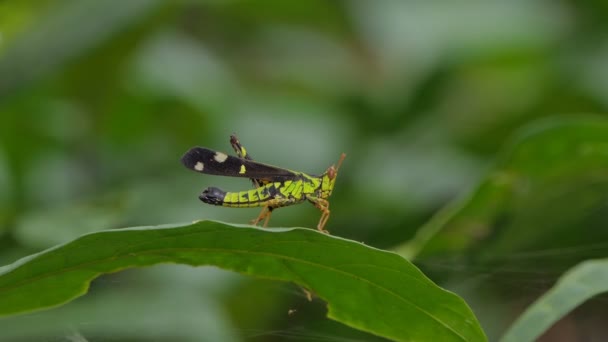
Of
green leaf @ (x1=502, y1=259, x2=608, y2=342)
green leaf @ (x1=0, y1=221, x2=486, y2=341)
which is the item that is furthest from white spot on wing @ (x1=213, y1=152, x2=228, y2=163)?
green leaf @ (x1=502, y1=259, x2=608, y2=342)

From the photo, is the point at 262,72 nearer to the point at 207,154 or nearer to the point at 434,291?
the point at 207,154

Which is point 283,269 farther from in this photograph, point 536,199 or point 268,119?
point 268,119

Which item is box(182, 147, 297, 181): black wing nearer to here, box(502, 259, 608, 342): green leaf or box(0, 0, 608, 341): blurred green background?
box(0, 0, 608, 341): blurred green background

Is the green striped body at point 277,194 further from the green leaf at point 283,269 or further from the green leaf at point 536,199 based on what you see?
the green leaf at point 536,199

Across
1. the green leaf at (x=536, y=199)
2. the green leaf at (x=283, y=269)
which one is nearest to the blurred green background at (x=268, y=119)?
the green leaf at (x=536, y=199)

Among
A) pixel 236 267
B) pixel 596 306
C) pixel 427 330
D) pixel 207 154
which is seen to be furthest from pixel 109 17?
pixel 596 306

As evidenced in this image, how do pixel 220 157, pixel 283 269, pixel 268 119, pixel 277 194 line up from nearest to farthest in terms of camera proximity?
pixel 283 269, pixel 220 157, pixel 277 194, pixel 268 119

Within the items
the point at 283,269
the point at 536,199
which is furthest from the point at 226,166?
the point at 536,199

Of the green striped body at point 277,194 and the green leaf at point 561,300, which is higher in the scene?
the green striped body at point 277,194
